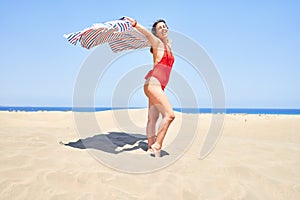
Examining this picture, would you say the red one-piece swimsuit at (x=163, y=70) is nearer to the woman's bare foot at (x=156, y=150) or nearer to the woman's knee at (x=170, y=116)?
the woman's knee at (x=170, y=116)

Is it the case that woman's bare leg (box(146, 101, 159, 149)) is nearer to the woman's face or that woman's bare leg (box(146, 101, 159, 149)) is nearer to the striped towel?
the woman's face

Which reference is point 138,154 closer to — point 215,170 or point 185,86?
point 215,170

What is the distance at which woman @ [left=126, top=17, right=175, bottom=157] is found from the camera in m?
4.19

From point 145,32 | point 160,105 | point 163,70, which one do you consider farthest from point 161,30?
point 160,105

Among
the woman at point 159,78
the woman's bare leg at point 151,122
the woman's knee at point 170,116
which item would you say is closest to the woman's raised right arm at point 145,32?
the woman at point 159,78

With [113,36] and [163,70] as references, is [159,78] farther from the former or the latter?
[113,36]

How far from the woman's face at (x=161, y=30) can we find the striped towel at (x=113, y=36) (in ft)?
1.10

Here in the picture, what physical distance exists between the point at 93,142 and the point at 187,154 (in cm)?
182

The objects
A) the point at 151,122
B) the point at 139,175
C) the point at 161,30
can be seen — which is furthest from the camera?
the point at 151,122

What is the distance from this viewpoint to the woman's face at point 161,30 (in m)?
4.51

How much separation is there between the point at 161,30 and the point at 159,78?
0.84 m

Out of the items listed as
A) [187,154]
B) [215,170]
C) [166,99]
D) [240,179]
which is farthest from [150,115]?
[240,179]

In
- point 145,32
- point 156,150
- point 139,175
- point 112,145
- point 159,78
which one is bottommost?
point 112,145

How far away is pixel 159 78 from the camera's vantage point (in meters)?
4.36
